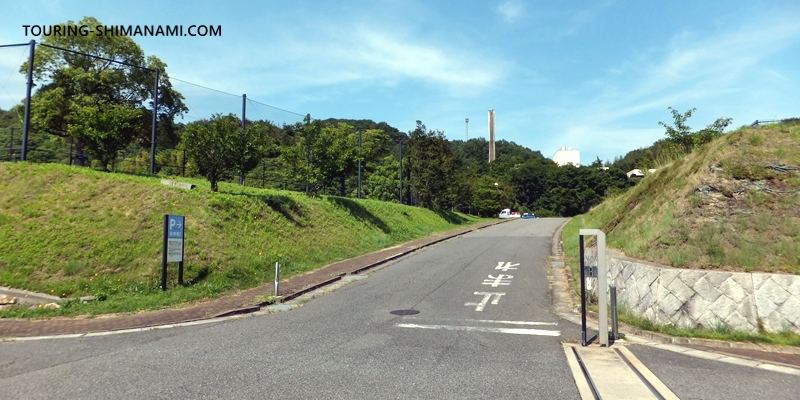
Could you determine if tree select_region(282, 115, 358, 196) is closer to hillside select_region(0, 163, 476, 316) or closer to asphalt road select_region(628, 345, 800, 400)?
hillside select_region(0, 163, 476, 316)

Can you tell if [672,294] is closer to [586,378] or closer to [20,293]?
[586,378]

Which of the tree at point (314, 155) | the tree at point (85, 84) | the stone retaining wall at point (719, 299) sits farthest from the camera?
the tree at point (85, 84)

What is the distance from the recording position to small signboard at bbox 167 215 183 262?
11.4 m

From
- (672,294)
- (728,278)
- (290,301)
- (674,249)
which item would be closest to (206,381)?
(290,301)

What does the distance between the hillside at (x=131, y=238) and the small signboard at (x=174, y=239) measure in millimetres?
743

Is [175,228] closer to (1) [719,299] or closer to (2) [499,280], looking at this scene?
(2) [499,280]

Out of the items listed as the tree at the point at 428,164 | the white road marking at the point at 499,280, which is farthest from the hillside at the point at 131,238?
the tree at the point at 428,164

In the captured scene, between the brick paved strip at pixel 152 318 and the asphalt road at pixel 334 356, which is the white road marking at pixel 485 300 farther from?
the brick paved strip at pixel 152 318

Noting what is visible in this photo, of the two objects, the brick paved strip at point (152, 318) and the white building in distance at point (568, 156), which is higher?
the white building in distance at point (568, 156)

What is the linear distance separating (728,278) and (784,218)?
120 inches

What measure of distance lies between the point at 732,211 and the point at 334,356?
9.15 metres

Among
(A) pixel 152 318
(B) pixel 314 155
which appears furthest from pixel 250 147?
(A) pixel 152 318

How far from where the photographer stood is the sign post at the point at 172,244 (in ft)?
36.8

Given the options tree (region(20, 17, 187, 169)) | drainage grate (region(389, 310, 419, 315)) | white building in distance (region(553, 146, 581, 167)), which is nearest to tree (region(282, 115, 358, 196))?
tree (region(20, 17, 187, 169))
